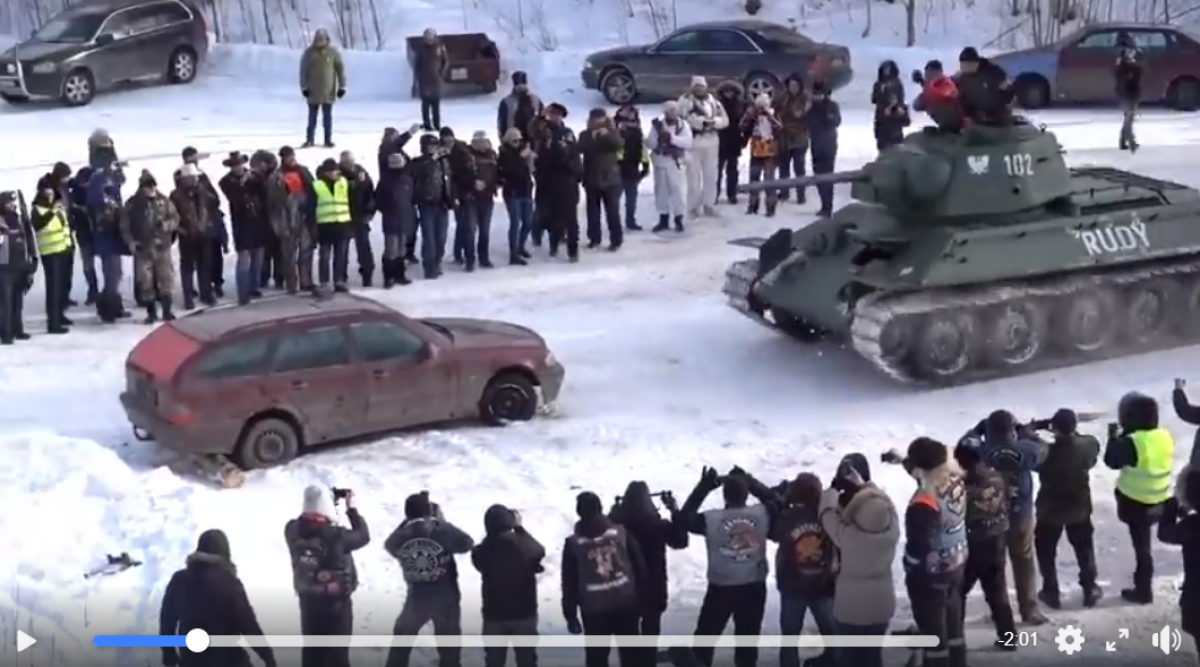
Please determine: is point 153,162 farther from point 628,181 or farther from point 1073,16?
point 1073,16

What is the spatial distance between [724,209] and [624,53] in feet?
21.0

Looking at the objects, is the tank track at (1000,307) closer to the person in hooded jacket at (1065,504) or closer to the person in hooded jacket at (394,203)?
the person in hooded jacket at (394,203)

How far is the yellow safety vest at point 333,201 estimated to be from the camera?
20.8 meters

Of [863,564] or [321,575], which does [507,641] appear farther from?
[863,564]

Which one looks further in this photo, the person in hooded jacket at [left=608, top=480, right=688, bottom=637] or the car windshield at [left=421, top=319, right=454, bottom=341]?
the car windshield at [left=421, top=319, right=454, bottom=341]

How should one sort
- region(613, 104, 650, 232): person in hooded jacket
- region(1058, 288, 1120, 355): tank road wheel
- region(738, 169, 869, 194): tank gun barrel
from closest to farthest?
region(1058, 288, 1120, 355): tank road wheel
region(738, 169, 869, 194): tank gun barrel
region(613, 104, 650, 232): person in hooded jacket

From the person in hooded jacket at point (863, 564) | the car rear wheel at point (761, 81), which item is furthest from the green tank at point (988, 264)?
the car rear wheel at point (761, 81)

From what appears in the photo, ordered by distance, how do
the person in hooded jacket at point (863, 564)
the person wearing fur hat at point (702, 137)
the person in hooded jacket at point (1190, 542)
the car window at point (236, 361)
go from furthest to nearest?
the person wearing fur hat at point (702, 137)
the car window at point (236, 361)
the person in hooded jacket at point (1190, 542)
the person in hooded jacket at point (863, 564)

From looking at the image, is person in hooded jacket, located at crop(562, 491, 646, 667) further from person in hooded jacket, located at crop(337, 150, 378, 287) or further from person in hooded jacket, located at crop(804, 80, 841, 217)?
person in hooded jacket, located at crop(804, 80, 841, 217)

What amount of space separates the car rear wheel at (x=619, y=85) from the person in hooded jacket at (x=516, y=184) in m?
8.23

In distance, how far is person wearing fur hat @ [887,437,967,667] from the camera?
→ 10805 millimetres

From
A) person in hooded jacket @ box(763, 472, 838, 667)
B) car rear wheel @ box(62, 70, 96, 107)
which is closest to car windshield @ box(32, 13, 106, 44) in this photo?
→ car rear wheel @ box(62, 70, 96, 107)

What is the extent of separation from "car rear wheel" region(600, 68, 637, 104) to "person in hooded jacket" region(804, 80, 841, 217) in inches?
252

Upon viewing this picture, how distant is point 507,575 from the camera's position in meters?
10.6
